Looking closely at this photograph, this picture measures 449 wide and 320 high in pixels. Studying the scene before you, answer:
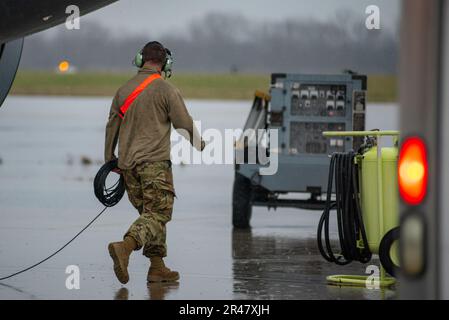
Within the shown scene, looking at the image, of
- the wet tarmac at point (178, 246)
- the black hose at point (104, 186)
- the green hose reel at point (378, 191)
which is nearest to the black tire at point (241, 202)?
the wet tarmac at point (178, 246)

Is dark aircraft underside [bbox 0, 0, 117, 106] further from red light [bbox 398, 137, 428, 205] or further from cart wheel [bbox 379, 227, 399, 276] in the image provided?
red light [bbox 398, 137, 428, 205]

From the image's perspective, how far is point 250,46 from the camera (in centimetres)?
→ 4762

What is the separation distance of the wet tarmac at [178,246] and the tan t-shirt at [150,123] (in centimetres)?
89

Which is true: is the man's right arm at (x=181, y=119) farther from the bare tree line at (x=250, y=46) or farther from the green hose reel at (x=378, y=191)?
the bare tree line at (x=250, y=46)

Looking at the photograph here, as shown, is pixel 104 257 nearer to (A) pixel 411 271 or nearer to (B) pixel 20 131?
(A) pixel 411 271

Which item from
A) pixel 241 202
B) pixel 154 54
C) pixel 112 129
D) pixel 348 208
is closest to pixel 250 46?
pixel 241 202

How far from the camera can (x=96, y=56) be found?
208ft

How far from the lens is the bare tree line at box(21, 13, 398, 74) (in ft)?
64.0

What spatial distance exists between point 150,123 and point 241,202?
145 inches

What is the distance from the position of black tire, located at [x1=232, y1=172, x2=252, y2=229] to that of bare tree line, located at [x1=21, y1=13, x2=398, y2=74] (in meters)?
1.82

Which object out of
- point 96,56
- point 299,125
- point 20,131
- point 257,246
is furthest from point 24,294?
point 96,56

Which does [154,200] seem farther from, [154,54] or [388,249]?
[388,249]
